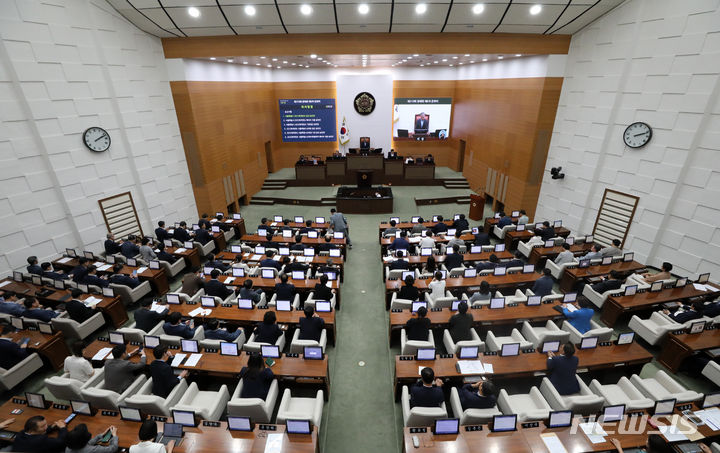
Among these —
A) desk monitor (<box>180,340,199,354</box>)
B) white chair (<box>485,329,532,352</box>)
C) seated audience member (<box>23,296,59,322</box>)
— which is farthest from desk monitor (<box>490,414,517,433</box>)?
seated audience member (<box>23,296,59,322</box>)

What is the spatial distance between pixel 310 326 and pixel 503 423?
3224 millimetres

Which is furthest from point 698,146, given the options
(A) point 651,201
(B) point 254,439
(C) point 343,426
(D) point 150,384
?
(D) point 150,384

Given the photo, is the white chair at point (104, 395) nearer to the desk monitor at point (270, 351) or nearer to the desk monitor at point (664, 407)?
the desk monitor at point (270, 351)

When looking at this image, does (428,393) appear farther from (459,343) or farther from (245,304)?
(245,304)

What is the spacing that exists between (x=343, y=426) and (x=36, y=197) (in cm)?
932

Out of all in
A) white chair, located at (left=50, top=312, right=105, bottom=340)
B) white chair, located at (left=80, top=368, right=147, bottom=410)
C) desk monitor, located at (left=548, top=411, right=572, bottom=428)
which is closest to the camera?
desk monitor, located at (left=548, top=411, right=572, bottom=428)

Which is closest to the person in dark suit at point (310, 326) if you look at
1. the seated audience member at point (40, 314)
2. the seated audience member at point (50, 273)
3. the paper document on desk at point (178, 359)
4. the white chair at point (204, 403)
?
the white chair at point (204, 403)

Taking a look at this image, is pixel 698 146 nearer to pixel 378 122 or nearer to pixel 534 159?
pixel 534 159

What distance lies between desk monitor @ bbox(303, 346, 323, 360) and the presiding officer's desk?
3.88ft

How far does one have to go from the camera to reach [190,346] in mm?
5320

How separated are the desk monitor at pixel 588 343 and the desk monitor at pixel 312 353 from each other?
14.2ft

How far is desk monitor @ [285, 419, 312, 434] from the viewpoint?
12.8 feet

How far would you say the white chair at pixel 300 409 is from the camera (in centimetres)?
421

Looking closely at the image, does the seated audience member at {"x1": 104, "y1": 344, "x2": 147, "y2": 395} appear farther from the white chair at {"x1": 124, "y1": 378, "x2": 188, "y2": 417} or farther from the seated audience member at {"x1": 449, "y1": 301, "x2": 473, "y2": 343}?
the seated audience member at {"x1": 449, "y1": 301, "x2": 473, "y2": 343}
